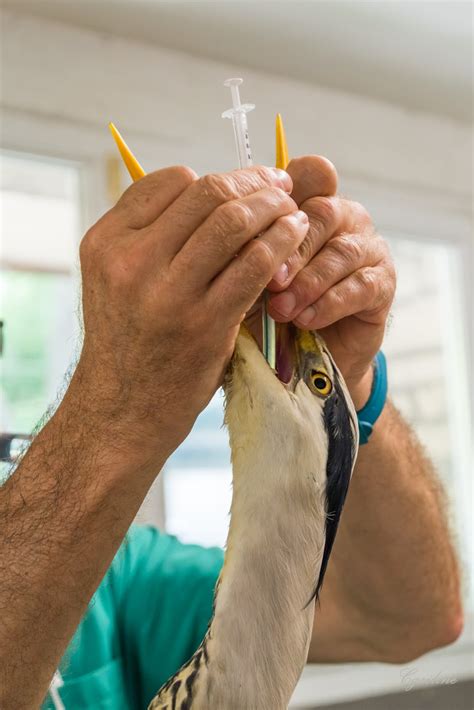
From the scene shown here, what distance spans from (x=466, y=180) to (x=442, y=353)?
0.58m

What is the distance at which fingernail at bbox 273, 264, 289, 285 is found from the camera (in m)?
0.63

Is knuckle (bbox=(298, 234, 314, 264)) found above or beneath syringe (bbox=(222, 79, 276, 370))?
beneath

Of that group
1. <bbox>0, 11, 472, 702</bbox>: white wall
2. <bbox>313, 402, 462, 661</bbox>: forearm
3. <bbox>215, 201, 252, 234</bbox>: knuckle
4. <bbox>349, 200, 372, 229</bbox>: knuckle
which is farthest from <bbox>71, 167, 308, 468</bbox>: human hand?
<bbox>0, 11, 472, 702</bbox>: white wall

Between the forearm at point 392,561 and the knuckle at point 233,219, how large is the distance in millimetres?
446

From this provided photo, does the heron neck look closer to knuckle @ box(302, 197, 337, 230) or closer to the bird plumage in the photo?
the bird plumage

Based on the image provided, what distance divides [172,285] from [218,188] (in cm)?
7

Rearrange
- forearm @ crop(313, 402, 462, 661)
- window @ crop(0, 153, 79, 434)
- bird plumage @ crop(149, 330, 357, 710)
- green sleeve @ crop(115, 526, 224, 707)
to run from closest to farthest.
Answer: bird plumage @ crop(149, 330, 357, 710) < forearm @ crop(313, 402, 462, 661) < green sleeve @ crop(115, 526, 224, 707) < window @ crop(0, 153, 79, 434)

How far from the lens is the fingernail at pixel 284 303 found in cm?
61

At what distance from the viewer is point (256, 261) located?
0.57m

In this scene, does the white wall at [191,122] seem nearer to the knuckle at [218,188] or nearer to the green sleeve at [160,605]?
the green sleeve at [160,605]

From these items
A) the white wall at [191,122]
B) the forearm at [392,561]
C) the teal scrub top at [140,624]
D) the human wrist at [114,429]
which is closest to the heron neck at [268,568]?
the human wrist at [114,429]

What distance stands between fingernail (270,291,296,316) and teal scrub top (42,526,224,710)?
55cm

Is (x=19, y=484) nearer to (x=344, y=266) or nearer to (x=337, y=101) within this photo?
(x=344, y=266)

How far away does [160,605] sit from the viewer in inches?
47.1
